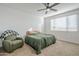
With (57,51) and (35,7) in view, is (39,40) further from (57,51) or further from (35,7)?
(35,7)

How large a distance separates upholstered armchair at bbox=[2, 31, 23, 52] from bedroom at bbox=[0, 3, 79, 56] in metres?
0.08

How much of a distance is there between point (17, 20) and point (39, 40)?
30.4 inches

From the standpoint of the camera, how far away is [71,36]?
1.80m

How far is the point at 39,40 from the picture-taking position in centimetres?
194

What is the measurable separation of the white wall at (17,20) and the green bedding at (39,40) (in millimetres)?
208

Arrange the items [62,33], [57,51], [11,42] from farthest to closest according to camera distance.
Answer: [62,33]
[57,51]
[11,42]

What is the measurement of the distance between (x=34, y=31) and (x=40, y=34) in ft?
0.58

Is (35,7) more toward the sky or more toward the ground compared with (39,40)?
more toward the sky

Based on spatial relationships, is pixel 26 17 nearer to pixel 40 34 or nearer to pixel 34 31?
pixel 34 31

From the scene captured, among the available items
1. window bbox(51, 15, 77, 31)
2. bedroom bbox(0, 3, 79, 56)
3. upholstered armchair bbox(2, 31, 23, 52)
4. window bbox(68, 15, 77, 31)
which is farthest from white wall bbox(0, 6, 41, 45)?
window bbox(68, 15, 77, 31)

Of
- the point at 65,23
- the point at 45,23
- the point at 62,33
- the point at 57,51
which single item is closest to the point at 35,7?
the point at 45,23

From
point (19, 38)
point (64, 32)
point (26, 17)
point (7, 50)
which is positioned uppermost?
point (26, 17)

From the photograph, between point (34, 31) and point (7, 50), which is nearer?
point (7, 50)

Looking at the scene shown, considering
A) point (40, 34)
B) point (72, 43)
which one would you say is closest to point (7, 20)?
point (40, 34)
